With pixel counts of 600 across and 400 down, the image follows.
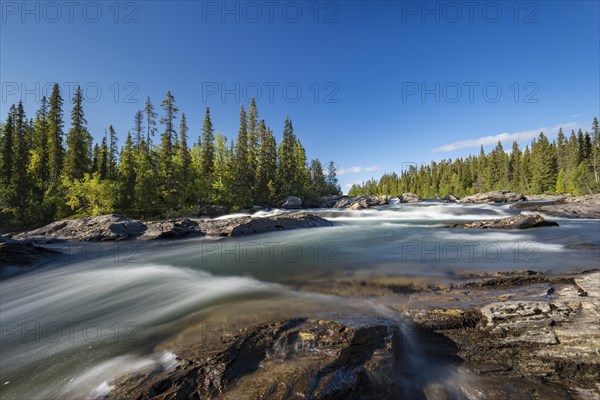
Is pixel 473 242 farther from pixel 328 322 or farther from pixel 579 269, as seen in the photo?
pixel 328 322

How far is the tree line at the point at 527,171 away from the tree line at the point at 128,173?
6371 centimetres

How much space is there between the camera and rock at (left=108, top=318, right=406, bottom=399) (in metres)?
2.87

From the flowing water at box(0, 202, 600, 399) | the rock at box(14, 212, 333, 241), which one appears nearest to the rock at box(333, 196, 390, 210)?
the rock at box(14, 212, 333, 241)

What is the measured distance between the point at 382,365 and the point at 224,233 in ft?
53.1

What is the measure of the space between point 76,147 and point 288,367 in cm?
4652

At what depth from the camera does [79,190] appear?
29219 mm

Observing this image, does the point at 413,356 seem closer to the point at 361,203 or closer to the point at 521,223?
the point at 521,223

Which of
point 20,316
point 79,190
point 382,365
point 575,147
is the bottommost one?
point 20,316

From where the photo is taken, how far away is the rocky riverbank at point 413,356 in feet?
9.79

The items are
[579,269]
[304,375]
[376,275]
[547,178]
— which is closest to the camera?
[304,375]

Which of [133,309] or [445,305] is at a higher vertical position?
[445,305]

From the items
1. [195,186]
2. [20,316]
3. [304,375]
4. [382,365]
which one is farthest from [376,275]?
[195,186]

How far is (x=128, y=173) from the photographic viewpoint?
33.9 m

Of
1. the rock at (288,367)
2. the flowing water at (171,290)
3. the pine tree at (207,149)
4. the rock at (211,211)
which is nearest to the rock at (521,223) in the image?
the flowing water at (171,290)
